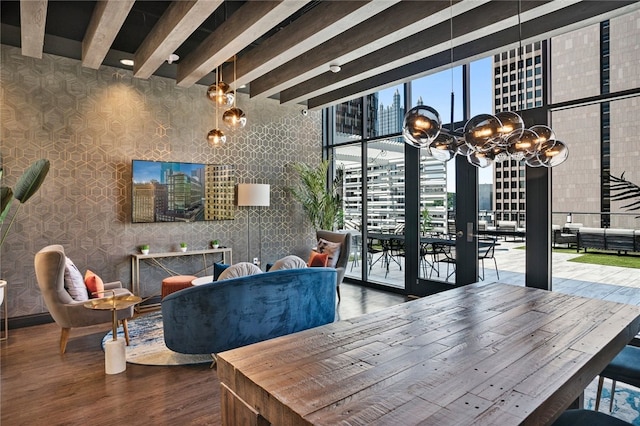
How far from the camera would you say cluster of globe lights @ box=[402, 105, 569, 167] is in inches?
83.2

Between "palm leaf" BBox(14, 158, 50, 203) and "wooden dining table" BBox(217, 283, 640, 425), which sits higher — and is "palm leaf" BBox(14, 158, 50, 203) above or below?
above

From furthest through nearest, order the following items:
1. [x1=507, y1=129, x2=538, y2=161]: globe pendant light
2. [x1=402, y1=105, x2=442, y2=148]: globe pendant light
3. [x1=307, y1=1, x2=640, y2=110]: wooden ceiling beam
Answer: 1. [x1=307, y1=1, x2=640, y2=110]: wooden ceiling beam
2. [x1=507, y1=129, x2=538, y2=161]: globe pendant light
3. [x1=402, y1=105, x2=442, y2=148]: globe pendant light

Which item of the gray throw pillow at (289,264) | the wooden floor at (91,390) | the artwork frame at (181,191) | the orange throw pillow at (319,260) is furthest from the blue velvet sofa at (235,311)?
Answer: the artwork frame at (181,191)

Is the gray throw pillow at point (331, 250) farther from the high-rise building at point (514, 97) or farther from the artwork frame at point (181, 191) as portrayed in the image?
the high-rise building at point (514, 97)

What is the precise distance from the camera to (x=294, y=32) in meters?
3.96

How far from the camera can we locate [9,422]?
2418 mm

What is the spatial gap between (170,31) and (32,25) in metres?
1.25

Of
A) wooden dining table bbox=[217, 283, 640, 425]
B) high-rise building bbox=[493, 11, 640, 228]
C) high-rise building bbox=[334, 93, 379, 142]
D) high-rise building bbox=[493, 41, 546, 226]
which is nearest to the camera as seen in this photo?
wooden dining table bbox=[217, 283, 640, 425]

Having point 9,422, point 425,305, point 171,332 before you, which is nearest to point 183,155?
point 171,332

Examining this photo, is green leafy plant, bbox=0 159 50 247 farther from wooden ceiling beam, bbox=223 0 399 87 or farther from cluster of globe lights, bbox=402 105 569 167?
cluster of globe lights, bbox=402 105 569 167

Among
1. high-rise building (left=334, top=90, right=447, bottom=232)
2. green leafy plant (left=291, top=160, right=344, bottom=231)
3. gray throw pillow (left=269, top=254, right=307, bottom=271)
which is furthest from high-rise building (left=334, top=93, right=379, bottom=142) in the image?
gray throw pillow (left=269, top=254, right=307, bottom=271)

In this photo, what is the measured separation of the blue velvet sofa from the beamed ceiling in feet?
7.79

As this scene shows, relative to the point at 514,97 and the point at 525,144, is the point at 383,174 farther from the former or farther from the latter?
the point at 525,144

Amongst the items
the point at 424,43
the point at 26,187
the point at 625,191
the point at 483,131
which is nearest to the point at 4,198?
the point at 26,187
